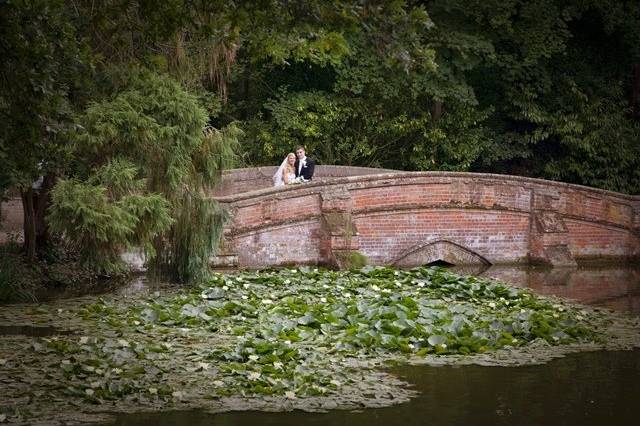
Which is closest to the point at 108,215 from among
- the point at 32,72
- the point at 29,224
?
the point at 29,224

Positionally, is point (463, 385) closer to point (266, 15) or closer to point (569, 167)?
point (266, 15)

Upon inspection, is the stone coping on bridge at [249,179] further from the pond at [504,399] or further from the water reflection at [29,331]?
the pond at [504,399]

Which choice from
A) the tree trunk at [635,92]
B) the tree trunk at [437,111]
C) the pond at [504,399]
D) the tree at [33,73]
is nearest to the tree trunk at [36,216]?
the tree at [33,73]

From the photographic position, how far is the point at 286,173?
74.3 feet

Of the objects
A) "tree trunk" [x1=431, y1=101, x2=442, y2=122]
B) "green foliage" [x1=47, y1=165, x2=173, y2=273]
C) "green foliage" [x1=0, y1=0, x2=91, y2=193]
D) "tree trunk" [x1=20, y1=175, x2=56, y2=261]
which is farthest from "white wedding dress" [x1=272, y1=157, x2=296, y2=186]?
"green foliage" [x1=0, y1=0, x2=91, y2=193]

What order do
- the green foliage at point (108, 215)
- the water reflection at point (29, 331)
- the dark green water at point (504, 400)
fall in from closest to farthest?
the dark green water at point (504, 400) < the water reflection at point (29, 331) < the green foliage at point (108, 215)

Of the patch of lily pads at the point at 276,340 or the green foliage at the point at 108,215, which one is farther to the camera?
the green foliage at the point at 108,215

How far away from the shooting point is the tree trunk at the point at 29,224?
55.7 ft

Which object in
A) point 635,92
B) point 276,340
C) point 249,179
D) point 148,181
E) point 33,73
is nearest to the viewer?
point 33,73

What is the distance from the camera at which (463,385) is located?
1120 cm

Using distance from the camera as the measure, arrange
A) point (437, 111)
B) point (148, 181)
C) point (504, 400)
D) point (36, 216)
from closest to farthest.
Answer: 1. point (504, 400)
2. point (148, 181)
3. point (36, 216)
4. point (437, 111)

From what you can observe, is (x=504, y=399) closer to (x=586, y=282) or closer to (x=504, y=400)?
(x=504, y=400)

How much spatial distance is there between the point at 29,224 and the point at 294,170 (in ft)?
23.0

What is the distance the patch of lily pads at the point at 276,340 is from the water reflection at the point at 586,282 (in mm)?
1409
